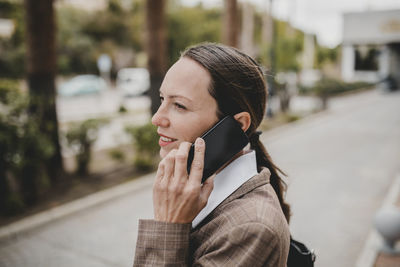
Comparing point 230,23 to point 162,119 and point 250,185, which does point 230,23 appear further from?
point 250,185

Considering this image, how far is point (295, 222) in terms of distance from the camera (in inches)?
210

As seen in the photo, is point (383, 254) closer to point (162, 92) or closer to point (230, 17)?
point (162, 92)

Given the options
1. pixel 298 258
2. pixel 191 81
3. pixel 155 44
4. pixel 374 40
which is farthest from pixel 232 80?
pixel 374 40

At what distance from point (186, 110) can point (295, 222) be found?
14.7 ft

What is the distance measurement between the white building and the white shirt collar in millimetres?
35161

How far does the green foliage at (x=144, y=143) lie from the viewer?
7.53 meters

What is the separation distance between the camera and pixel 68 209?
5578 millimetres

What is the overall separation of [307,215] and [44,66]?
5.35 meters

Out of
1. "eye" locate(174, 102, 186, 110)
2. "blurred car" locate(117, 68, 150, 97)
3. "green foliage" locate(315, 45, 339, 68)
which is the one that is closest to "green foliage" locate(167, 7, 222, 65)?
"blurred car" locate(117, 68, 150, 97)

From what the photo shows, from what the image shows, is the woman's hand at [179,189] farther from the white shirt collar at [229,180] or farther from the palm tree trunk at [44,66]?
the palm tree trunk at [44,66]

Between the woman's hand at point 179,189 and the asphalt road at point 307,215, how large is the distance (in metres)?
1.88

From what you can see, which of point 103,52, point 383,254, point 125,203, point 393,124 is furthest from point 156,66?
point 103,52

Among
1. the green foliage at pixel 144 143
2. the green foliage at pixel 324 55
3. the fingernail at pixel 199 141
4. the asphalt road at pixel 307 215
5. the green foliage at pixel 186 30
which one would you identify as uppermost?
the green foliage at pixel 186 30

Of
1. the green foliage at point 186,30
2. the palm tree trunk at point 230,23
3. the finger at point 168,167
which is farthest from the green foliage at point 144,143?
the green foliage at point 186,30
